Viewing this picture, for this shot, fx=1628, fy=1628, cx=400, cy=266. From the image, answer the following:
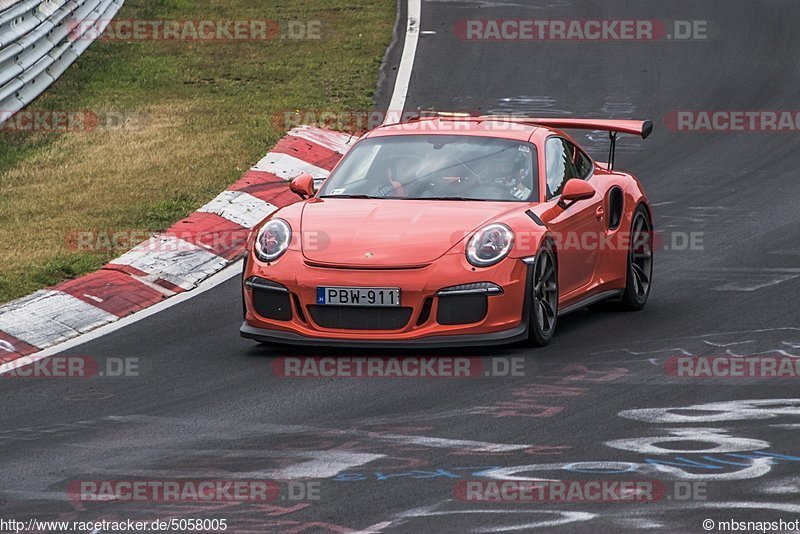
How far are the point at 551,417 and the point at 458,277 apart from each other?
156 cm

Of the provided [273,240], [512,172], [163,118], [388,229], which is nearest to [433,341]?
[388,229]

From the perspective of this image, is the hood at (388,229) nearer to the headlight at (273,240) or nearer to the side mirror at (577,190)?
the headlight at (273,240)

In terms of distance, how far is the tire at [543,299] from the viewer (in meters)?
8.95

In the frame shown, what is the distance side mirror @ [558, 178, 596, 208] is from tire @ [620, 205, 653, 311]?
1.04 meters

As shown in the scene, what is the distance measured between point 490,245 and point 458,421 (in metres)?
1.75

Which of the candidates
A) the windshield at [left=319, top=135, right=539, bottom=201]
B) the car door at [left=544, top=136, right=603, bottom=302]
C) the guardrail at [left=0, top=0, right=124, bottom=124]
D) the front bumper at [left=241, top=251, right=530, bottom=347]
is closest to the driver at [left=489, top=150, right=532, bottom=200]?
the windshield at [left=319, top=135, right=539, bottom=201]

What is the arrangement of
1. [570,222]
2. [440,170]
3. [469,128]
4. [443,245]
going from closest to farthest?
[443,245]
[570,222]
[440,170]
[469,128]

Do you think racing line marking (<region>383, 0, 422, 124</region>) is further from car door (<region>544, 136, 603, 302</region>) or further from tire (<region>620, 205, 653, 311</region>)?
car door (<region>544, 136, 603, 302</region>)

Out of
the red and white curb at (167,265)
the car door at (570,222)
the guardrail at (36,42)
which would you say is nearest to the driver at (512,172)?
the car door at (570,222)

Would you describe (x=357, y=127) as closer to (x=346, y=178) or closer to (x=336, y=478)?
(x=346, y=178)

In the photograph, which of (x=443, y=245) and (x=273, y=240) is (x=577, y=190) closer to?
(x=443, y=245)

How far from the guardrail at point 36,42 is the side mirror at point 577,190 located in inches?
306

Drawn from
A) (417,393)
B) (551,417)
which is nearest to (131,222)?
(417,393)

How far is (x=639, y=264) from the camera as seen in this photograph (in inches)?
422
